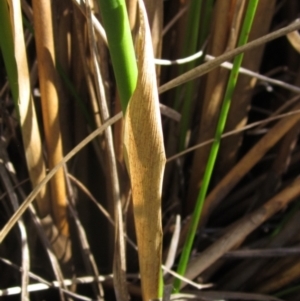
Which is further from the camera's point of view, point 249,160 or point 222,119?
point 249,160

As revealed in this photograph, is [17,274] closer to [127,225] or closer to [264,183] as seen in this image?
[127,225]

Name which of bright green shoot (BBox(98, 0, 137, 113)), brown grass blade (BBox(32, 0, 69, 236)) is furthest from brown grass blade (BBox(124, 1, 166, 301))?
brown grass blade (BBox(32, 0, 69, 236))

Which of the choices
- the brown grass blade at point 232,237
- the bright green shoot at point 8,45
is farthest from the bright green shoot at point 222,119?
the bright green shoot at point 8,45

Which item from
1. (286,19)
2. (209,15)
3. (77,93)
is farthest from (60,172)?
(286,19)

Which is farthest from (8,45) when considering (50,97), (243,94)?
(243,94)

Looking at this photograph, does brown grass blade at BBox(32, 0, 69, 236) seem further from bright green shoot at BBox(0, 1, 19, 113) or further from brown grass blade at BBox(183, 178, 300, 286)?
brown grass blade at BBox(183, 178, 300, 286)

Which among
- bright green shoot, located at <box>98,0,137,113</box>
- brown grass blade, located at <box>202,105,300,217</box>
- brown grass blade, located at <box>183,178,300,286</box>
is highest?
bright green shoot, located at <box>98,0,137,113</box>

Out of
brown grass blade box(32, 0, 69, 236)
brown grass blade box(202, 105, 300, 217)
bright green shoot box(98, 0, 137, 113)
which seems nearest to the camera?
bright green shoot box(98, 0, 137, 113)

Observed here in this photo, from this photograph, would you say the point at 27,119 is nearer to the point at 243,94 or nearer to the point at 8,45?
the point at 8,45
